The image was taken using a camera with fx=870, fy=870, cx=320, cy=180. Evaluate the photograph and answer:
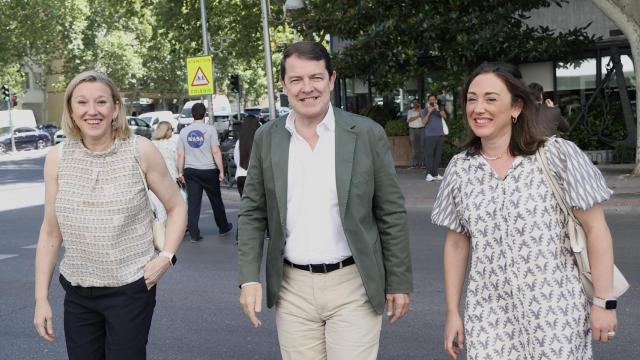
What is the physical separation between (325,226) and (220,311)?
13.3ft

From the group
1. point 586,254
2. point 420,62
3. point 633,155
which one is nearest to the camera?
point 586,254

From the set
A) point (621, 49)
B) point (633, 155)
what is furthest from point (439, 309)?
point (621, 49)

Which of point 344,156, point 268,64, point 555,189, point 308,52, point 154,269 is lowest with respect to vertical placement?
point 154,269

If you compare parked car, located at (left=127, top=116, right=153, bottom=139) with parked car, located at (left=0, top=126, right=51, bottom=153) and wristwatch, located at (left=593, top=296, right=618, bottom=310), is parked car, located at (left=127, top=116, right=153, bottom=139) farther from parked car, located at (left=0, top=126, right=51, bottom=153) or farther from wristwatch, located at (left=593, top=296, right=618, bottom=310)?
A: wristwatch, located at (left=593, top=296, right=618, bottom=310)

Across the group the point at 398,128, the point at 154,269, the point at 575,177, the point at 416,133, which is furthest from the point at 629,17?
the point at 154,269

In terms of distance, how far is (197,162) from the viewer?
11.5 m

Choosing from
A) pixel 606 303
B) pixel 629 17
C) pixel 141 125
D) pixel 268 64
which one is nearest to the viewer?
pixel 606 303

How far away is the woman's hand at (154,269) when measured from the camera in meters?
3.52

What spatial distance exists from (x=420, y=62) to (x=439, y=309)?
15.9 m

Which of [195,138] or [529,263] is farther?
[195,138]

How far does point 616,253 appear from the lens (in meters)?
8.95

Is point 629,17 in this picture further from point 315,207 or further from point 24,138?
point 24,138

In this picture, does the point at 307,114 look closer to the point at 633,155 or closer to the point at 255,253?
the point at 255,253

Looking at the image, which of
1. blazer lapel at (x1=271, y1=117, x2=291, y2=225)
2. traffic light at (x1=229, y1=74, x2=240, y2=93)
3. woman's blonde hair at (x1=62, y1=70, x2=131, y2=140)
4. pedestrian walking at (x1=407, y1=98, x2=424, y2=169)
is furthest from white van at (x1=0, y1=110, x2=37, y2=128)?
blazer lapel at (x1=271, y1=117, x2=291, y2=225)
